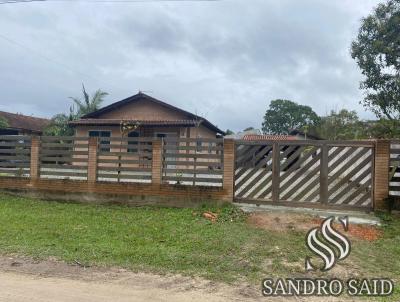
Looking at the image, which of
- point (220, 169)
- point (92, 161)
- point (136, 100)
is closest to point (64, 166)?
point (92, 161)

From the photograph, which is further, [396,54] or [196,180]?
[396,54]

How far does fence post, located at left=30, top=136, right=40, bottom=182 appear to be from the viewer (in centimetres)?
1174

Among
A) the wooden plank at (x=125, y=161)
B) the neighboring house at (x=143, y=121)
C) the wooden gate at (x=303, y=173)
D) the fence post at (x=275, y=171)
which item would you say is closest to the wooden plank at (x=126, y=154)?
the wooden plank at (x=125, y=161)

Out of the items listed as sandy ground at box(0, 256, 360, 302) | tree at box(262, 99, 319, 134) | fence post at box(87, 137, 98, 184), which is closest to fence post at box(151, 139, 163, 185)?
fence post at box(87, 137, 98, 184)

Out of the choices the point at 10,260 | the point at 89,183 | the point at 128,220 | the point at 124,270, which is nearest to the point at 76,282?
the point at 124,270

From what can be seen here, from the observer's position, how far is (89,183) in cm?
1127

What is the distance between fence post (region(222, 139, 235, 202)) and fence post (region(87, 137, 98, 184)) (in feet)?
11.9

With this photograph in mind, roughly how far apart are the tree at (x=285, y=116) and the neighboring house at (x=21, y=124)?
4618 centimetres

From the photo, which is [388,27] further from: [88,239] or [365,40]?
[88,239]

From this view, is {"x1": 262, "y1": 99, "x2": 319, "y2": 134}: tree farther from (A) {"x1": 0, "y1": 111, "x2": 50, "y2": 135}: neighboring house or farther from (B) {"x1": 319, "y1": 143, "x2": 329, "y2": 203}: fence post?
(B) {"x1": 319, "y1": 143, "x2": 329, "y2": 203}: fence post

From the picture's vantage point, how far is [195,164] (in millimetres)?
10492

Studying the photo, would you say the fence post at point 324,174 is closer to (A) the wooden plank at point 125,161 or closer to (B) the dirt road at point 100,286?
(A) the wooden plank at point 125,161

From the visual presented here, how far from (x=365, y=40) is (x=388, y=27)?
1.42m

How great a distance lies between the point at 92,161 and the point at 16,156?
8.39 ft
